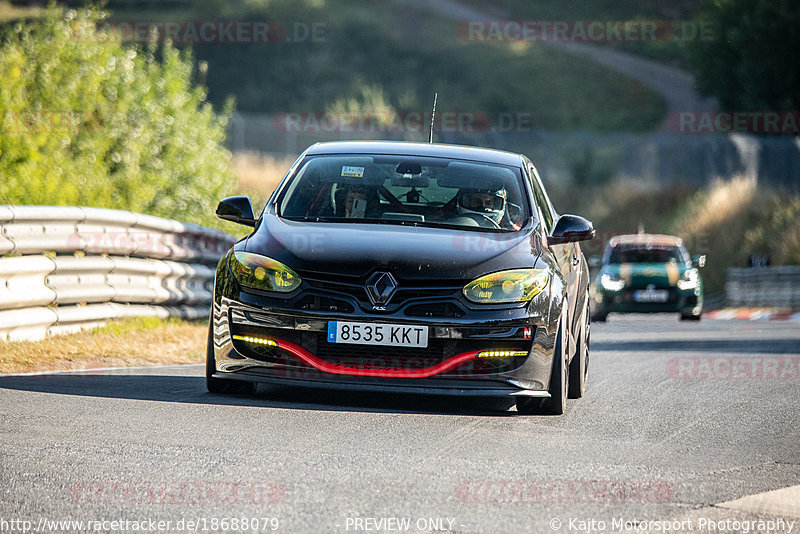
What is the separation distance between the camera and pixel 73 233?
11.4 metres

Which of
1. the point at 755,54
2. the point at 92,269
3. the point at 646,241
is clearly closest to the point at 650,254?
the point at 646,241

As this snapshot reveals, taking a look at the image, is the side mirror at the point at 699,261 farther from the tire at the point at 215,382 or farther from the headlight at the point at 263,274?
the headlight at the point at 263,274

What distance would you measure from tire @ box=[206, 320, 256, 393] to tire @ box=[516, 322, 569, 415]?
1.71 meters

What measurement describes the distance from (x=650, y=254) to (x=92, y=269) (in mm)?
14596

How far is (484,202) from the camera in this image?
Answer: 892cm

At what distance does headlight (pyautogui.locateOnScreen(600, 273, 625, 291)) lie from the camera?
2367 centimetres

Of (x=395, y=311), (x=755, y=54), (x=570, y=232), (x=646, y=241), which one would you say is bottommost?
(x=646, y=241)

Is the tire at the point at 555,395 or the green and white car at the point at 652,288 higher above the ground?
the tire at the point at 555,395

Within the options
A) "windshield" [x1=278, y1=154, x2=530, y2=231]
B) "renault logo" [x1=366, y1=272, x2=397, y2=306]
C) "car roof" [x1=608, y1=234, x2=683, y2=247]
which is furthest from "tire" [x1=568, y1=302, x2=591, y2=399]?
"car roof" [x1=608, y1=234, x2=683, y2=247]

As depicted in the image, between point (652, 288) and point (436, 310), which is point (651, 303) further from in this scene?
point (436, 310)

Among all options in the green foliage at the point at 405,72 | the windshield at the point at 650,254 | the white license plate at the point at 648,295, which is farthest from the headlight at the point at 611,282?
the green foliage at the point at 405,72

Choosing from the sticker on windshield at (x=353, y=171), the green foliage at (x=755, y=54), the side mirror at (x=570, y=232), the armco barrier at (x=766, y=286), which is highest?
the sticker on windshield at (x=353, y=171)

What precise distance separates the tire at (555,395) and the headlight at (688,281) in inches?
618

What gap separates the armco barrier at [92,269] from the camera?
34.2ft
